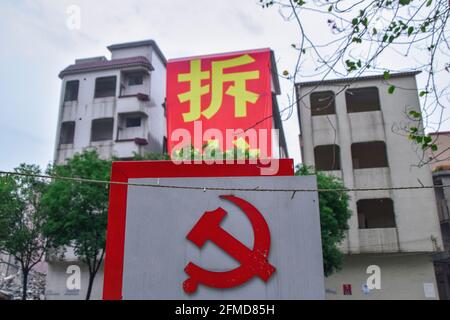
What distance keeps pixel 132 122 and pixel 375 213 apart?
13.7m

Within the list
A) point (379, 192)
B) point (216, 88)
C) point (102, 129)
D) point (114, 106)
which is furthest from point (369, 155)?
point (102, 129)

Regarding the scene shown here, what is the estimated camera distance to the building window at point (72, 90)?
2388cm

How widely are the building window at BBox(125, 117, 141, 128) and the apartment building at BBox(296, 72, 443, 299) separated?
352 inches

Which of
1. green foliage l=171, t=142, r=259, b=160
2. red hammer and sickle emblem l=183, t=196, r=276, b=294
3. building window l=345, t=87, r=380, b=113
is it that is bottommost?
red hammer and sickle emblem l=183, t=196, r=276, b=294

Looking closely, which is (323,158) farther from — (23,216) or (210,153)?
→ (23,216)

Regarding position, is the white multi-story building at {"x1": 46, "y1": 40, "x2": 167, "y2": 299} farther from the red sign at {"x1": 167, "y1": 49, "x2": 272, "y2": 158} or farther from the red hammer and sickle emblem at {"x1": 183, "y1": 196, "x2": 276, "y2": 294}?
the red hammer and sickle emblem at {"x1": 183, "y1": 196, "x2": 276, "y2": 294}

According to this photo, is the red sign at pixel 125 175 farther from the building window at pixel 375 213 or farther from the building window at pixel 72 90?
the building window at pixel 72 90

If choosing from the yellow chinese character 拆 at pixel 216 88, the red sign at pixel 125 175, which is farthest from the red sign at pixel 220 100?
the red sign at pixel 125 175

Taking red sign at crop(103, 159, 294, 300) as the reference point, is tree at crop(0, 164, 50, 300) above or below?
above

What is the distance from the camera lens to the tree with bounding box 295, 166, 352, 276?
15.5 m

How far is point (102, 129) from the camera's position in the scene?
928 inches

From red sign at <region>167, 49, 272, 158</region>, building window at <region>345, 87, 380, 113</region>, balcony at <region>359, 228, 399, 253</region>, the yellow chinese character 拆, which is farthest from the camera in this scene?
building window at <region>345, 87, 380, 113</region>

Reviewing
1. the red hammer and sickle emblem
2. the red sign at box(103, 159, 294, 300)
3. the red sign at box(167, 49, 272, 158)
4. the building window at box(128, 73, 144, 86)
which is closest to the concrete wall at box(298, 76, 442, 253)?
the red sign at box(167, 49, 272, 158)
